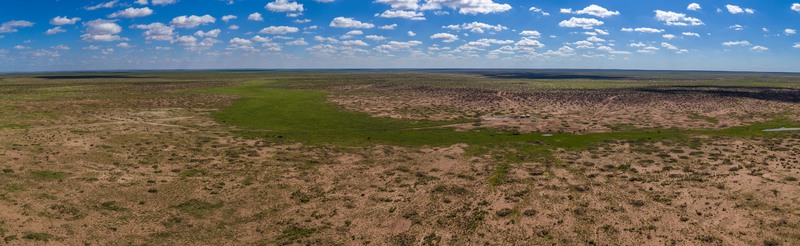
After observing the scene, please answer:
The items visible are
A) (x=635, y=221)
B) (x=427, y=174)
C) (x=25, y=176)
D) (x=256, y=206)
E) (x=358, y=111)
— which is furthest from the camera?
(x=358, y=111)

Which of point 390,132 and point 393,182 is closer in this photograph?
point 393,182

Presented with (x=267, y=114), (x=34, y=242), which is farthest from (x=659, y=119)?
(x=34, y=242)

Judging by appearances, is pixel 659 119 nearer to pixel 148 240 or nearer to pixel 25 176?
pixel 148 240

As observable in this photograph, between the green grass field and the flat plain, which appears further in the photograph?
the green grass field

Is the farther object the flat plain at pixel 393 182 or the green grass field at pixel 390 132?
the green grass field at pixel 390 132

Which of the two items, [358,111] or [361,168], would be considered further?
[358,111]

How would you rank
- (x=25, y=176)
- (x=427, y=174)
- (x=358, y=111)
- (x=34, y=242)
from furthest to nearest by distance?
(x=358, y=111), (x=427, y=174), (x=25, y=176), (x=34, y=242)

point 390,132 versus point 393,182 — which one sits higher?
point 390,132
